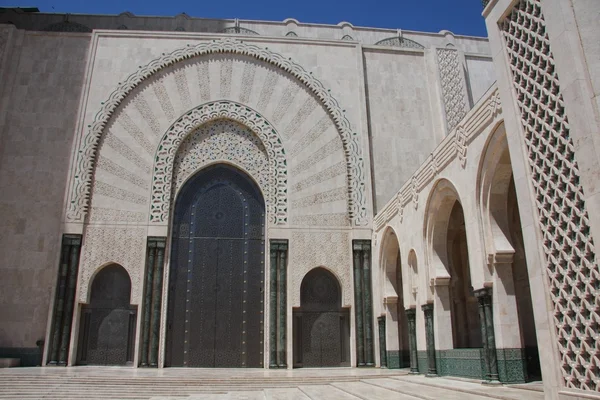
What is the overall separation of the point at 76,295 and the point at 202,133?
3325 mm

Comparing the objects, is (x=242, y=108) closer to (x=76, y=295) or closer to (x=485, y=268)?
(x=76, y=295)

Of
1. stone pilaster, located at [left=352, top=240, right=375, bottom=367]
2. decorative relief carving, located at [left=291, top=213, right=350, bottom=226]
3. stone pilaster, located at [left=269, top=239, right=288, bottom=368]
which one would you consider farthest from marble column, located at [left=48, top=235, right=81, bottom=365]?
stone pilaster, located at [left=352, top=240, right=375, bottom=367]

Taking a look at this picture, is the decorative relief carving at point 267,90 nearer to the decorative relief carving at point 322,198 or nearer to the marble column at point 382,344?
the decorative relief carving at point 322,198

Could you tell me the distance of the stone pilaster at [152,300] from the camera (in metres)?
7.75

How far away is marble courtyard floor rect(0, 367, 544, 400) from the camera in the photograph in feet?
15.6

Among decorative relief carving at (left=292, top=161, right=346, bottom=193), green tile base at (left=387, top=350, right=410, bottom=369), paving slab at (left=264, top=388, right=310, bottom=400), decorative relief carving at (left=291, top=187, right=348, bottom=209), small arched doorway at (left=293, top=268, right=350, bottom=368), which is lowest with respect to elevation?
paving slab at (left=264, top=388, right=310, bottom=400)

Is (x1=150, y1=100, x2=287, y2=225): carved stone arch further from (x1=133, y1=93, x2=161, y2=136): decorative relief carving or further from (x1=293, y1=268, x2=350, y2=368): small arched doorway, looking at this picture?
(x1=293, y1=268, x2=350, y2=368): small arched doorway

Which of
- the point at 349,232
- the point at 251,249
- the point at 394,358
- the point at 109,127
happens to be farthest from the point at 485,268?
the point at 109,127

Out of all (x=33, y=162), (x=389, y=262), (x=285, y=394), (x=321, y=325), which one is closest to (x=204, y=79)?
(x=33, y=162)

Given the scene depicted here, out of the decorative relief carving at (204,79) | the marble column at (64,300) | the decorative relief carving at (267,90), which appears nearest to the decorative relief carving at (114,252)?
the marble column at (64,300)

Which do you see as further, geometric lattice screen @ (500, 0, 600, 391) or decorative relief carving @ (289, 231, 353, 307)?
decorative relief carving @ (289, 231, 353, 307)

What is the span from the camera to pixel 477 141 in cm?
482

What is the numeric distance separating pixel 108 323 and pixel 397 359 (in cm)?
441

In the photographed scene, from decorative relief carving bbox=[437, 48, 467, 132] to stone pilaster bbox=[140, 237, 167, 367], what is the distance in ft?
18.1
